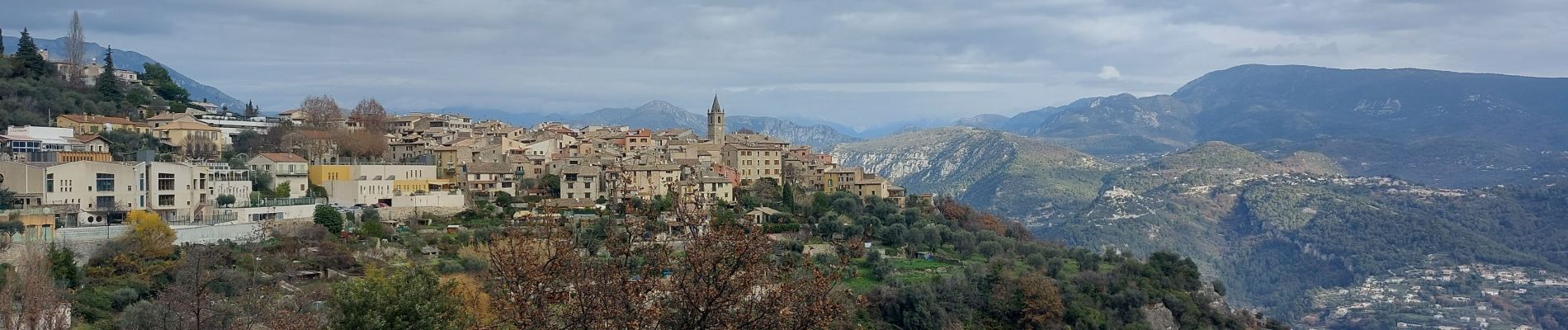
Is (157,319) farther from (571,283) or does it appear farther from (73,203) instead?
(571,283)

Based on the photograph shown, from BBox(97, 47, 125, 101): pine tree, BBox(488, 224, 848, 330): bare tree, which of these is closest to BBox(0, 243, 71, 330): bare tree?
BBox(488, 224, 848, 330): bare tree

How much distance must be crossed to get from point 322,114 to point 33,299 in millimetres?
29871

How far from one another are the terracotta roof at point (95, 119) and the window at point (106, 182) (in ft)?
34.7

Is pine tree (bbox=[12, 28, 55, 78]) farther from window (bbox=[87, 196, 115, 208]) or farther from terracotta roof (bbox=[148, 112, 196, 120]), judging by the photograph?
window (bbox=[87, 196, 115, 208])


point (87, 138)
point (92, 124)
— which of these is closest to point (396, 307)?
point (87, 138)

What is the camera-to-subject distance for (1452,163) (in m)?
152

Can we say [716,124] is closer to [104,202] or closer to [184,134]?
[184,134]

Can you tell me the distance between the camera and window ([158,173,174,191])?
3102cm

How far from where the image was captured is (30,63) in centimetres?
4641

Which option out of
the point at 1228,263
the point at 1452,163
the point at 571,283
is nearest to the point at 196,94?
the point at 1228,263

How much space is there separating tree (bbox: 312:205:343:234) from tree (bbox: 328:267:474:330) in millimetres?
14442

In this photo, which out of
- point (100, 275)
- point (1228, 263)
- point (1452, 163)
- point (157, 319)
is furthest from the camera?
point (1452, 163)

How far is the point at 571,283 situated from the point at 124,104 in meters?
42.5

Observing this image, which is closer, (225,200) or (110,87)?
(225,200)
